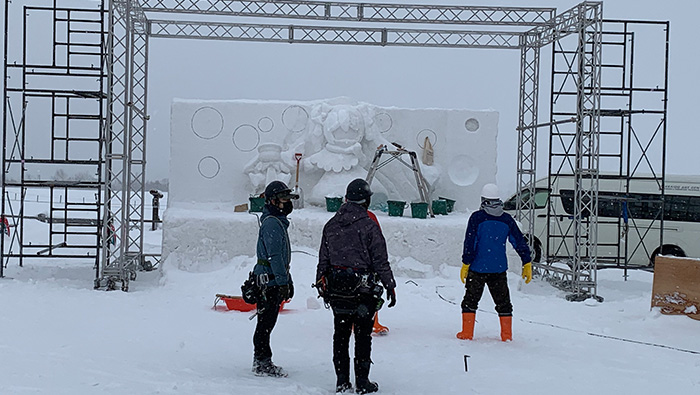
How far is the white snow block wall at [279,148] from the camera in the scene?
1299 cm

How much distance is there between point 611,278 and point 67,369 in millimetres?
11618

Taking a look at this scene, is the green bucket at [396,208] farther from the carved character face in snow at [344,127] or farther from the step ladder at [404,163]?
the carved character face in snow at [344,127]

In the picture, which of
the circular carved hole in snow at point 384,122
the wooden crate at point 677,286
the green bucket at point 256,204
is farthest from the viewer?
the circular carved hole in snow at point 384,122

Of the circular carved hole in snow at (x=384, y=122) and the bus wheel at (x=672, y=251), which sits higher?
the circular carved hole in snow at (x=384, y=122)

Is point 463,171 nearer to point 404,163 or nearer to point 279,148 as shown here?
point 404,163

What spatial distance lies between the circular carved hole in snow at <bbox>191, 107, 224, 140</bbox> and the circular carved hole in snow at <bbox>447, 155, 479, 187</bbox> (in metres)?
4.89

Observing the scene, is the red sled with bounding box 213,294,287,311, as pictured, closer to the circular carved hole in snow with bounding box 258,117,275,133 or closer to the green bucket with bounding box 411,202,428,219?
the green bucket with bounding box 411,202,428,219

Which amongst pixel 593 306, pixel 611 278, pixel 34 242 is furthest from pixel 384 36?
pixel 34 242

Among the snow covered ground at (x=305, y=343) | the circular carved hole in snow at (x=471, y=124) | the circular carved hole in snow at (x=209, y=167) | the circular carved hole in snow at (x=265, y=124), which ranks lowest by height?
the snow covered ground at (x=305, y=343)

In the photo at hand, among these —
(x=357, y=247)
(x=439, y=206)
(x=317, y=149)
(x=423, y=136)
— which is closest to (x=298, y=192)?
(x=317, y=149)

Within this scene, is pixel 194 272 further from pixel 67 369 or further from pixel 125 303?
pixel 67 369

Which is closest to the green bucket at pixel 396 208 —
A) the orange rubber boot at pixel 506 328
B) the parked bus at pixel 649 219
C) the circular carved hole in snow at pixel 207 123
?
the circular carved hole in snow at pixel 207 123

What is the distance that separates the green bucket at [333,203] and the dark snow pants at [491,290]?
536 cm

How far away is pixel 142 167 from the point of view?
12.5 meters
